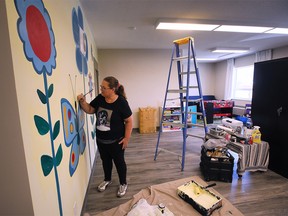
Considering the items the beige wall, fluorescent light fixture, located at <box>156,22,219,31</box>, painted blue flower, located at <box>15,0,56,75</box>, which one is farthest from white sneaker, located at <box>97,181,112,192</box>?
fluorescent light fixture, located at <box>156,22,219,31</box>

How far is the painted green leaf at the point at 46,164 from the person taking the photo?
33.4 inches

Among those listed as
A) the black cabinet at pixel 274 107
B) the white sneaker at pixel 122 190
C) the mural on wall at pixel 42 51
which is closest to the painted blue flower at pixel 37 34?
the mural on wall at pixel 42 51

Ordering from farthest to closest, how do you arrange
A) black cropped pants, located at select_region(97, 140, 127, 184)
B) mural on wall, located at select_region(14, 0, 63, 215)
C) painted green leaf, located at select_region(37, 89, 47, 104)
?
black cropped pants, located at select_region(97, 140, 127, 184) < painted green leaf, located at select_region(37, 89, 47, 104) < mural on wall, located at select_region(14, 0, 63, 215)

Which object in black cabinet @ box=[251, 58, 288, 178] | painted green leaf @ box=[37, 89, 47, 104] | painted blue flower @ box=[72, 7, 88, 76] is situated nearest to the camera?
painted green leaf @ box=[37, 89, 47, 104]

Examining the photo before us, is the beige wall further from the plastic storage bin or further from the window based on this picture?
the window

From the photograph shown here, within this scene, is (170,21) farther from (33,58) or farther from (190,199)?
(190,199)

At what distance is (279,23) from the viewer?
2727 mm

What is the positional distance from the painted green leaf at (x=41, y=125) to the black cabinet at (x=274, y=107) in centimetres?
298

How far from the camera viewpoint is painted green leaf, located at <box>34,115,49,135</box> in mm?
802

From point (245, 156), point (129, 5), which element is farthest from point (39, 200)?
point (245, 156)

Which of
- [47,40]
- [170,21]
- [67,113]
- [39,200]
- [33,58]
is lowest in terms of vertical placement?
[39,200]

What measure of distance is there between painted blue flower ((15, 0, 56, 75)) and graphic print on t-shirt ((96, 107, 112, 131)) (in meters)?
0.76

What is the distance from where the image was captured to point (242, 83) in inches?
250

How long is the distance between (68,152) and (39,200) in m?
0.51
